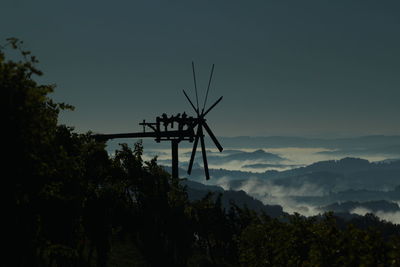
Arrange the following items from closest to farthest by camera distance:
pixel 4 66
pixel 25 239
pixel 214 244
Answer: pixel 4 66, pixel 25 239, pixel 214 244

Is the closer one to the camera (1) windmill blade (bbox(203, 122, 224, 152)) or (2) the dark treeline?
(2) the dark treeline

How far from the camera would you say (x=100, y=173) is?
24.8m

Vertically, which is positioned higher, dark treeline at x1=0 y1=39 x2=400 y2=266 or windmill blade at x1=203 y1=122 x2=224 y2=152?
windmill blade at x1=203 y1=122 x2=224 y2=152

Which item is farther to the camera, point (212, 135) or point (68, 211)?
point (212, 135)

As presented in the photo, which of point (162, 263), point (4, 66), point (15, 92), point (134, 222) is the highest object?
point (4, 66)

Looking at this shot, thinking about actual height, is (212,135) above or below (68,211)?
above

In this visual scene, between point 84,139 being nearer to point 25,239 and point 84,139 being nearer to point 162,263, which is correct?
point 25,239

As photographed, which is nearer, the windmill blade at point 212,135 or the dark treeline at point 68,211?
the dark treeline at point 68,211

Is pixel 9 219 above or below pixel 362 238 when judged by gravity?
above

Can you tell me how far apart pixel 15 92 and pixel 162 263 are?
3525 cm

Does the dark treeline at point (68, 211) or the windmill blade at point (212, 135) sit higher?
the windmill blade at point (212, 135)

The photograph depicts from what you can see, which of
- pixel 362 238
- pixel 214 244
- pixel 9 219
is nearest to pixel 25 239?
pixel 9 219

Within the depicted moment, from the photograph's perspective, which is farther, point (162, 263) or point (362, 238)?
point (162, 263)

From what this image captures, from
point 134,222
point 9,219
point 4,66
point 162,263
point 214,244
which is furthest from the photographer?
point 214,244
